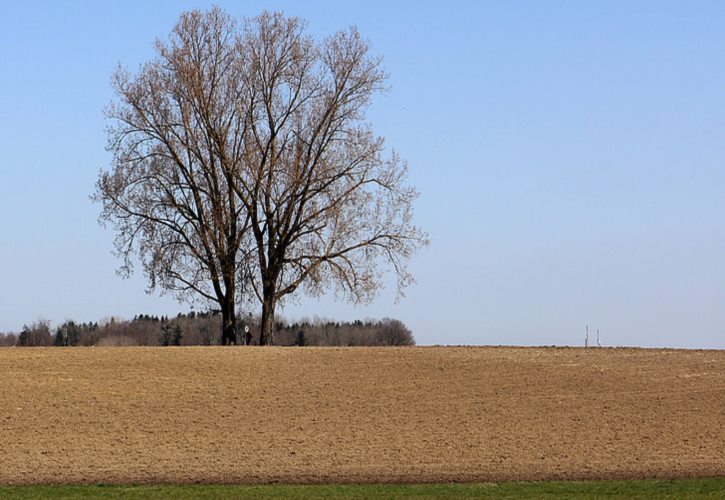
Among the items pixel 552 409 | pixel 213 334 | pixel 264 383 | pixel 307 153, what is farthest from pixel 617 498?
pixel 213 334

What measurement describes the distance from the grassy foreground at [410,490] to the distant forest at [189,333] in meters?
35.5

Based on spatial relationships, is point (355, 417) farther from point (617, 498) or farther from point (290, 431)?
point (617, 498)

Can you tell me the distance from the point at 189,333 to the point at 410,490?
43.3 meters

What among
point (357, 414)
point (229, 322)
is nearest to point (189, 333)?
point (229, 322)

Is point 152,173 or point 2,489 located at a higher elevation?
point 152,173

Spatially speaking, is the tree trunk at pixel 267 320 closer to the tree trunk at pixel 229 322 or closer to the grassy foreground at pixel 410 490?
the tree trunk at pixel 229 322

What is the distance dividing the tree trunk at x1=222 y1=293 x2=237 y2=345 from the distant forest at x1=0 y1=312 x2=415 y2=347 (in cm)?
1742

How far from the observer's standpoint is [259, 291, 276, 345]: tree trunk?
38562 mm

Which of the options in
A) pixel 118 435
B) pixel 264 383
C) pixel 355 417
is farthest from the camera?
pixel 264 383

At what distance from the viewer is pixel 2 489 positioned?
1961cm

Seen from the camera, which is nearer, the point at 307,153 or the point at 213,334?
the point at 307,153

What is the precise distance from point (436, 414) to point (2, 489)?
9.75 metres

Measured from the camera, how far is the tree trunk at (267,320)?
3856 centimetres

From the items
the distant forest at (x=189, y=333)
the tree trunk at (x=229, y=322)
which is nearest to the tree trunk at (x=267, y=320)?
the tree trunk at (x=229, y=322)
